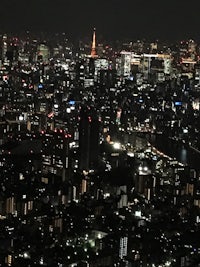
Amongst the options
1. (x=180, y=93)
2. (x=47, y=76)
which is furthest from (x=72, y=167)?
(x=47, y=76)

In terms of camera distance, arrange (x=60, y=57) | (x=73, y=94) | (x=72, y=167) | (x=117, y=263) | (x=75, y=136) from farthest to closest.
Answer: (x=60, y=57)
(x=73, y=94)
(x=75, y=136)
(x=72, y=167)
(x=117, y=263)

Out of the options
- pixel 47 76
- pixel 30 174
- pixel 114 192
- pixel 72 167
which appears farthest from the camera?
pixel 47 76

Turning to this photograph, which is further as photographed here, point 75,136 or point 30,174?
point 75,136

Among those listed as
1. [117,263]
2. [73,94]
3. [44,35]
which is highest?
[44,35]

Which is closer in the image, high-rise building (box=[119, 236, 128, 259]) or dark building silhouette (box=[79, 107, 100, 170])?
high-rise building (box=[119, 236, 128, 259])

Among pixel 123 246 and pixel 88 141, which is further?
pixel 88 141

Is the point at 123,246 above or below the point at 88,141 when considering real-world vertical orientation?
below

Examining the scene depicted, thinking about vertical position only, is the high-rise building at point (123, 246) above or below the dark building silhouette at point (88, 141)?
below

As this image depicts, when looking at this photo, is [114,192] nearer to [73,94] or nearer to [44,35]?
[73,94]

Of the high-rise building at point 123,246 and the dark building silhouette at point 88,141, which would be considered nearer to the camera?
the high-rise building at point 123,246

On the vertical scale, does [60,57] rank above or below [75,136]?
above

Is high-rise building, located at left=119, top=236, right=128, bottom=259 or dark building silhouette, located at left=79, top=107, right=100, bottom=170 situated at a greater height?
dark building silhouette, located at left=79, top=107, right=100, bottom=170
